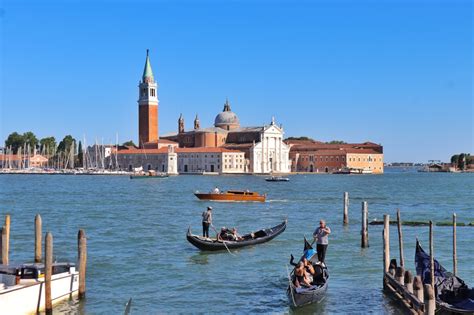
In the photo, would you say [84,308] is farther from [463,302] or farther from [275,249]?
[275,249]

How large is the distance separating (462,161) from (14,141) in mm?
76170

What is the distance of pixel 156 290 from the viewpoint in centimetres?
1106

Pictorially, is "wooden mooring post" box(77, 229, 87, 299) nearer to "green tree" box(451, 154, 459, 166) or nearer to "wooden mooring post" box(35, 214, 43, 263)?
"wooden mooring post" box(35, 214, 43, 263)

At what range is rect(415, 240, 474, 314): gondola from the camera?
8.13m

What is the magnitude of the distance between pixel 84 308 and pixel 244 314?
2.07 m

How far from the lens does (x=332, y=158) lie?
102 m

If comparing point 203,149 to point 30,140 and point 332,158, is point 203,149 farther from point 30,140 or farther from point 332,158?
point 30,140

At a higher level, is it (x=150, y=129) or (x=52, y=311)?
(x=150, y=129)

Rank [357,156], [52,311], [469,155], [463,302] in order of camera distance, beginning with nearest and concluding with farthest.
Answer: [463,302] < [52,311] < [357,156] < [469,155]

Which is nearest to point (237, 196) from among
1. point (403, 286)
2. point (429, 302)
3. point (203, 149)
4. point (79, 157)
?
point (403, 286)

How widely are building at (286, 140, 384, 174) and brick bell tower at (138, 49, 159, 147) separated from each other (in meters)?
20.3

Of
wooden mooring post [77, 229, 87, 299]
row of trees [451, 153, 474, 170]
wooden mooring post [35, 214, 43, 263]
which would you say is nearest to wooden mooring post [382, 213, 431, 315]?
wooden mooring post [77, 229, 87, 299]

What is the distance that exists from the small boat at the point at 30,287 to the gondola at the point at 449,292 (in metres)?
4.55

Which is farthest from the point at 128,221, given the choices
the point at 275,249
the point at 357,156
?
the point at 357,156
